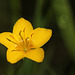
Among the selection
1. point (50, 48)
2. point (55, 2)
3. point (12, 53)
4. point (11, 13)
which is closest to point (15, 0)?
point (11, 13)

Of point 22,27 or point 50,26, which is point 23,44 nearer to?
point 22,27

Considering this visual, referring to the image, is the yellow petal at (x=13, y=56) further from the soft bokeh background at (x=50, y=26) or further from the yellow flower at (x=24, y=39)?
the soft bokeh background at (x=50, y=26)

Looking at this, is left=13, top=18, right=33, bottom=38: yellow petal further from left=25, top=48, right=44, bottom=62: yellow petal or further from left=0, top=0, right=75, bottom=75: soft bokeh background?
left=0, top=0, right=75, bottom=75: soft bokeh background

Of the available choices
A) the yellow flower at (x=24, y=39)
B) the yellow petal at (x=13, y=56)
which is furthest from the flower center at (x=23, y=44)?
the yellow petal at (x=13, y=56)

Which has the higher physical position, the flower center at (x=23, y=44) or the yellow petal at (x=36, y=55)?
the yellow petal at (x=36, y=55)

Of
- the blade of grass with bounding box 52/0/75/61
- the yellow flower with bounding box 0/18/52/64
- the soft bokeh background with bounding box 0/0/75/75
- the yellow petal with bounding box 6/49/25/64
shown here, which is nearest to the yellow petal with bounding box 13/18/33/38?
the yellow flower with bounding box 0/18/52/64
